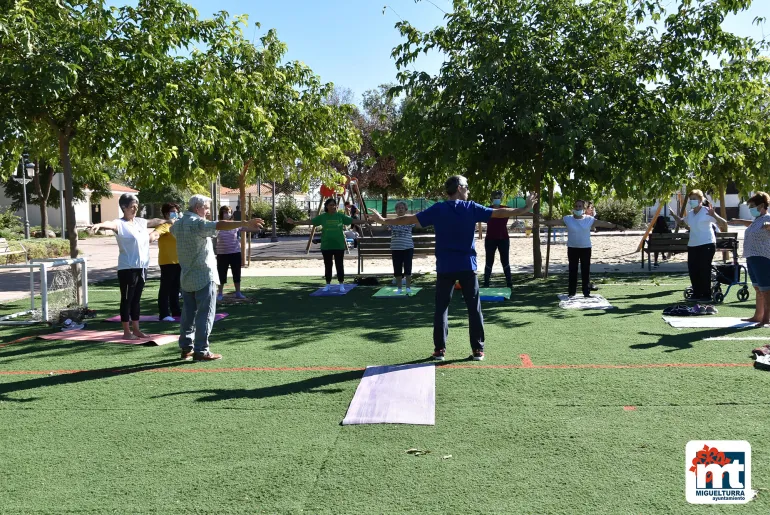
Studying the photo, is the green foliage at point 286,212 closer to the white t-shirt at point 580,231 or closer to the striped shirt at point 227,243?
the striped shirt at point 227,243

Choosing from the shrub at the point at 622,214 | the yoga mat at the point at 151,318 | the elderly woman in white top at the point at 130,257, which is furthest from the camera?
the shrub at the point at 622,214

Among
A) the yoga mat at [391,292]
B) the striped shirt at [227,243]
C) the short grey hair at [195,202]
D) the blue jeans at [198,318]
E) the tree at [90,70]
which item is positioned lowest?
the yoga mat at [391,292]

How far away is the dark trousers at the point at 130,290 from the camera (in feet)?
26.7

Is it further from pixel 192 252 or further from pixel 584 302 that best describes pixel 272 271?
pixel 192 252

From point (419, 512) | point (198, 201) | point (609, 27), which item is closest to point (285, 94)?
point (609, 27)

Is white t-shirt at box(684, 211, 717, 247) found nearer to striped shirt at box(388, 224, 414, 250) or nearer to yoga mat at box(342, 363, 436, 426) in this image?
striped shirt at box(388, 224, 414, 250)

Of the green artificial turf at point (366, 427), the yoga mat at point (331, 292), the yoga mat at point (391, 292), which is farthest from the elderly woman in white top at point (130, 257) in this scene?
the yoga mat at point (391, 292)

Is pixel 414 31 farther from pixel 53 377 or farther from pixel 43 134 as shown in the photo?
pixel 53 377

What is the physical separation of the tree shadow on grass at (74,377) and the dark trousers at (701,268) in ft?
25.4

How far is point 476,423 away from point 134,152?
8.76m

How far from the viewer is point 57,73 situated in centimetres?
938

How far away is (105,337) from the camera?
8.54 metres

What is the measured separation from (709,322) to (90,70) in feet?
31.4

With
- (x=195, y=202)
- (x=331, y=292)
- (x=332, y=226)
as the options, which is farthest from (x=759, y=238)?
(x=331, y=292)
